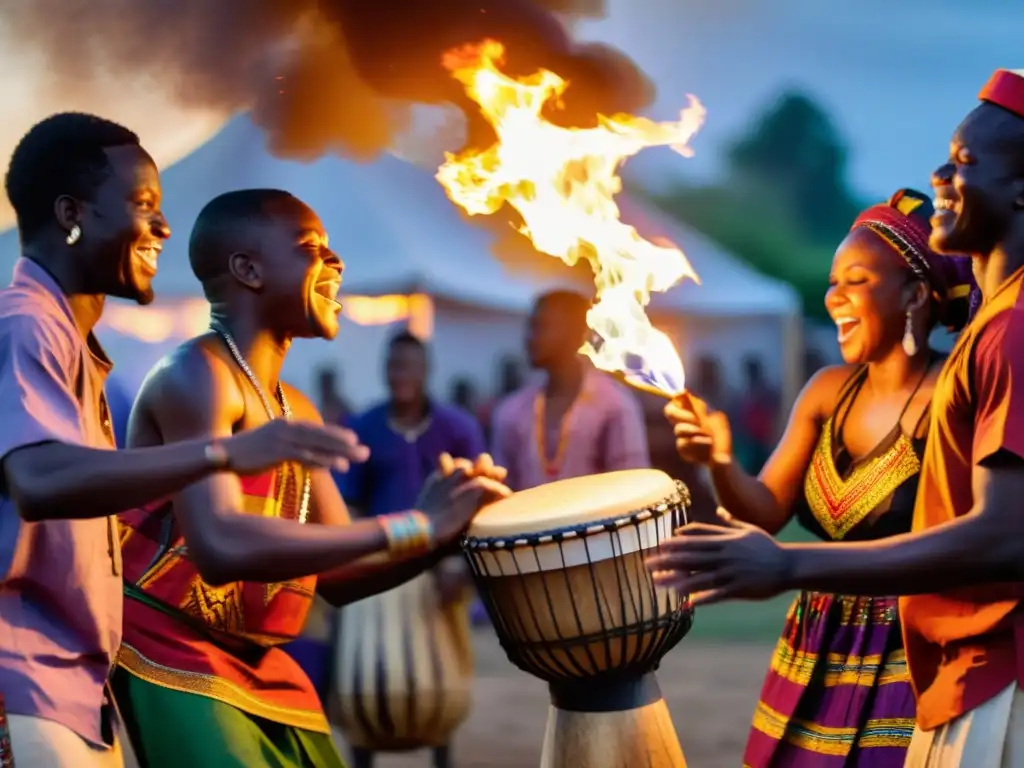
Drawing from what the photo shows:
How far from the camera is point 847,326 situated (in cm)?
377

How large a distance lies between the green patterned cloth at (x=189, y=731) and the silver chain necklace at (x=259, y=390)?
44 centimetres

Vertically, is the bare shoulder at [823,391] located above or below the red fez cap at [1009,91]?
below

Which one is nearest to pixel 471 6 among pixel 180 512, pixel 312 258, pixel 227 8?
pixel 227 8

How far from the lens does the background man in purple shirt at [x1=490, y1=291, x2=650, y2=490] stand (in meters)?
6.32

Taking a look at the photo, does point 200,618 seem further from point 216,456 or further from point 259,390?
point 216,456

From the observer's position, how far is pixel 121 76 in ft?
24.3

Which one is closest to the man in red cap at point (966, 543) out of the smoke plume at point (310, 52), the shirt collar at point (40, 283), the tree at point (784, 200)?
the shirt collar at point (40, 283)

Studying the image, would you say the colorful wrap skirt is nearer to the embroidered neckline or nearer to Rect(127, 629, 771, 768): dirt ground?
the embroidered neckline

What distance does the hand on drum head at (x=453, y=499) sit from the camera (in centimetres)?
309

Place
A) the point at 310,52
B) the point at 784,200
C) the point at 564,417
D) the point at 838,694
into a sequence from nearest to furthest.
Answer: the point at 838,694 → the point at 564,417 → the point at 310,52 → the point at 784,200

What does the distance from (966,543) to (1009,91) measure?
922mm

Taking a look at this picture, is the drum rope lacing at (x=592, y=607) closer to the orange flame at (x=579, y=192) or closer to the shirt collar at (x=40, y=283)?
the orange flame at (x=579, y=192)

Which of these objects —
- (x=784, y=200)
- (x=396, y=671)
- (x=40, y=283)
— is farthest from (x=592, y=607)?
(x=784, y=200)

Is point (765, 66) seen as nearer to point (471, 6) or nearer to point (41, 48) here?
point (471, 6)
